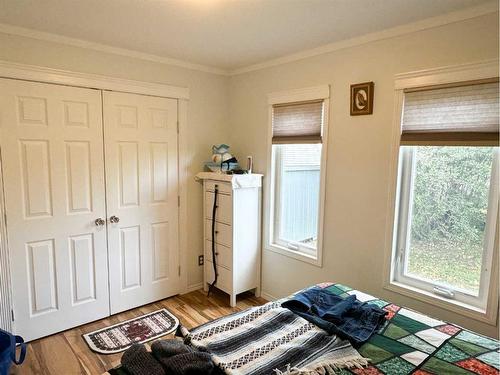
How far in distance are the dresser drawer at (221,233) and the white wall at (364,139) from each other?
0.61m

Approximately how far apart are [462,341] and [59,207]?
2773 mm

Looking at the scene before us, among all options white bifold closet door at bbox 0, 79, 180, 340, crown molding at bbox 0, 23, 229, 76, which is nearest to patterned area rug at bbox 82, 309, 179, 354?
white bifold closet door at bbox 0, 79, 180, 340

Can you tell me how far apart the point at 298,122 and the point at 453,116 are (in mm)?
1200

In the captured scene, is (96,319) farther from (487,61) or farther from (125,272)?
(487,61)

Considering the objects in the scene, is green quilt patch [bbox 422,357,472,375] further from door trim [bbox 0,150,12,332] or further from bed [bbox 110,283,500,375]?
door trim [bbox 0,150,12,332]

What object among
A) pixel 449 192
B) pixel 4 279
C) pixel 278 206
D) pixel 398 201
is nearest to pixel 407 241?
pixel 398 201

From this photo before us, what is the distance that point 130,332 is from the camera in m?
2.61

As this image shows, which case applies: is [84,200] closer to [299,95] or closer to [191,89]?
[191,89]

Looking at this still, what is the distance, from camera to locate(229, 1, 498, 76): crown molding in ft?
5.87

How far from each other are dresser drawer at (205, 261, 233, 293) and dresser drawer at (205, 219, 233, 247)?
→ 0.28 metres

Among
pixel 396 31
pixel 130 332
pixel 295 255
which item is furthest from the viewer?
pixel 295 255

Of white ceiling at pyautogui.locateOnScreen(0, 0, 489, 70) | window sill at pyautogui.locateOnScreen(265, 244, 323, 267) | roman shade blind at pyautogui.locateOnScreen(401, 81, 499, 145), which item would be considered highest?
white ceiling at pyautogui.locateOnScreen(0, 0, 489, 70)

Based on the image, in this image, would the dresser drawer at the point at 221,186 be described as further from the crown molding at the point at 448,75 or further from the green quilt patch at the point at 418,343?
the green quilt patch at the point at 418,343

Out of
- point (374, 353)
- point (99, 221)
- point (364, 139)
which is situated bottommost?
point (374, 353)
